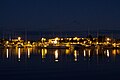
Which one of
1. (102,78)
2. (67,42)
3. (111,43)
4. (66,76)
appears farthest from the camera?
(67,42)

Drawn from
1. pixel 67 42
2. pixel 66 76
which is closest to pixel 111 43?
pixel 67 42

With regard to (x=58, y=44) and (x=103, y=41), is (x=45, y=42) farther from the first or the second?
(x=103, y=41)

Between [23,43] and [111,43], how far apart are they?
36132 mm

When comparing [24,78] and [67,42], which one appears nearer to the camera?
[24,78]

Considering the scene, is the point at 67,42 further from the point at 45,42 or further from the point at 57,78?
A: the point at 57,78

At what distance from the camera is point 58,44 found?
132 m

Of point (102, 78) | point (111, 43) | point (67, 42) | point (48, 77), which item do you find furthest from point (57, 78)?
point (67, 42)

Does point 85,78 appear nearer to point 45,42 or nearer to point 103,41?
point 103,41

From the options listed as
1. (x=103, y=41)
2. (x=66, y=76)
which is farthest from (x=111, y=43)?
(x=66, y=76)

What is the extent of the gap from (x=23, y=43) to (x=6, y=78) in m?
122

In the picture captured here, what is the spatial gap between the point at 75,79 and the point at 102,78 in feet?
4.73

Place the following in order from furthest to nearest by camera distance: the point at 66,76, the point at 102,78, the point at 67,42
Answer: the point at 67,42 → the point at 66,76 → the point at 102,78

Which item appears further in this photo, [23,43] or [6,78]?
[23,43]

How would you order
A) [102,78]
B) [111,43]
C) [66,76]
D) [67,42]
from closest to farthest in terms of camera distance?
[102,78] → [66,76] → [111,43] → [67,42]
